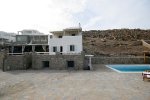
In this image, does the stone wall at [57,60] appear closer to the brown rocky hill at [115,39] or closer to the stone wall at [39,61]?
the stone wall at [39,61]

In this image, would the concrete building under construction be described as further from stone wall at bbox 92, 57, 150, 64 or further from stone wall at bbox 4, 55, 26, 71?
stone wall at bbox 92, 57, 150, 64

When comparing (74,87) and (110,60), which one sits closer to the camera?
(74,87)

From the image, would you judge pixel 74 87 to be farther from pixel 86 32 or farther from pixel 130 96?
pixel 86 32

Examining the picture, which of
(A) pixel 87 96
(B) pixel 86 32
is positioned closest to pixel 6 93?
(A) pixel 87 96

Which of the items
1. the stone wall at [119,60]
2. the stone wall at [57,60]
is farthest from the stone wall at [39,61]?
the stone wall at [119,60]

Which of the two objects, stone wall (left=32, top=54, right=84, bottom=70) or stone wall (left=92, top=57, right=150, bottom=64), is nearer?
stone wall (left=32, top=54, right=84, bottom=70)

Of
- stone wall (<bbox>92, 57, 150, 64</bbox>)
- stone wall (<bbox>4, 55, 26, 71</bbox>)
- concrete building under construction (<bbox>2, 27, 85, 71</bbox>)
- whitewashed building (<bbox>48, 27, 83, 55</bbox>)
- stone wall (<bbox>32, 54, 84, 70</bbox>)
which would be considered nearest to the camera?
stone wall (<bbox>4, 55, 26, 71</bbox>)

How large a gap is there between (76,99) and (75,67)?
15.4m

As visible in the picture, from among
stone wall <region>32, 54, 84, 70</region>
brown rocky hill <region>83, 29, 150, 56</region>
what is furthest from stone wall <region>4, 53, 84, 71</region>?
brown rocky hill <region>83, 29, 150, 56</region>

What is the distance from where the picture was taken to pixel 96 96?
1358cm

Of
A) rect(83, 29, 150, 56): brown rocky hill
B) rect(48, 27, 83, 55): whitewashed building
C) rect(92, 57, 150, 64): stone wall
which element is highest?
rect(83, 29, 150, 56): brown rocky hill

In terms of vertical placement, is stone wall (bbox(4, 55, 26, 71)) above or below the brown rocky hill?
below

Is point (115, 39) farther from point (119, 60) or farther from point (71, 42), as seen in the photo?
point (71, 42)

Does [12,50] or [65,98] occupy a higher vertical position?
[12,50]
